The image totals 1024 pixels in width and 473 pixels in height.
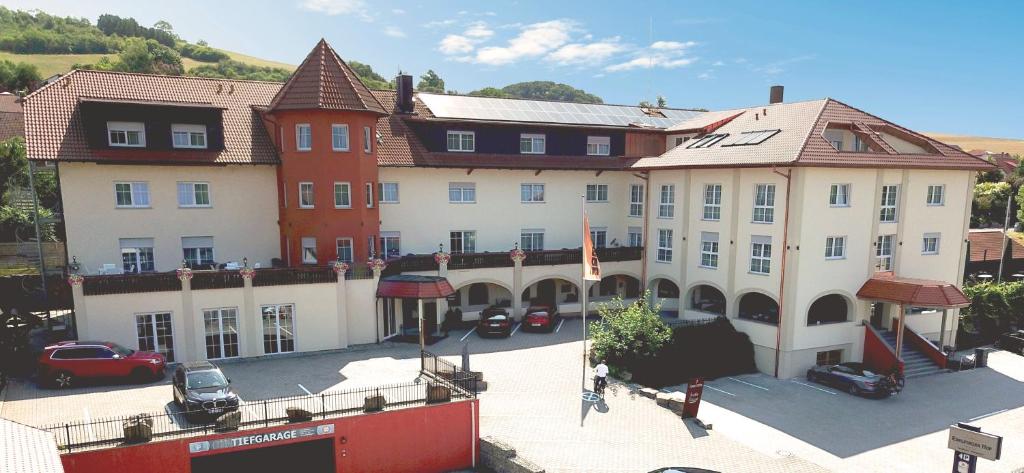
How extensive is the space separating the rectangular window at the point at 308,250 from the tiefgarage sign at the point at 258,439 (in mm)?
12916

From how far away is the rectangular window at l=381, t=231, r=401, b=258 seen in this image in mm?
30688

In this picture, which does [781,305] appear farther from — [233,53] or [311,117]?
[233,53]

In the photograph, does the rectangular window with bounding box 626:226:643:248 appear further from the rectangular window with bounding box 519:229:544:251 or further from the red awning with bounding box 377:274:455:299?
the red awning with bounding box 377:274:455:299

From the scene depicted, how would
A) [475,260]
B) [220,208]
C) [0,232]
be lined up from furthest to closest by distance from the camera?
[0,232] → [475,260] → [220,208]

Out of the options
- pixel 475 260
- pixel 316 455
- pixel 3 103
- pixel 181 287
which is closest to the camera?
pixel 316 455

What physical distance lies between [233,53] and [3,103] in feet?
299

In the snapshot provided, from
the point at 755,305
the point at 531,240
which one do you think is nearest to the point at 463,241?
the point at 531,240

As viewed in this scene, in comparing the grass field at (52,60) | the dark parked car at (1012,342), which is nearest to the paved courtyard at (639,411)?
the dark parked car at (1012,342)

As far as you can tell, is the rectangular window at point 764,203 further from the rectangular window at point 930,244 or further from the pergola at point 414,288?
the pergola at point 414,288

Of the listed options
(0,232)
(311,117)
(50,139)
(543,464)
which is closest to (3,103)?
(0,232)

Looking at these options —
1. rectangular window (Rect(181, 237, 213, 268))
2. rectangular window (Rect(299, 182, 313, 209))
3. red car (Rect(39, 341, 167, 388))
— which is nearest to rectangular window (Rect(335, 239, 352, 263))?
rectangular window (Rect(299, 182, 313, 209))

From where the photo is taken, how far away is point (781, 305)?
2641 centimetres

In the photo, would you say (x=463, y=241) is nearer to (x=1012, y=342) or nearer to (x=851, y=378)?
(x=851, y=378)

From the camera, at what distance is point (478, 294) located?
109 feet
